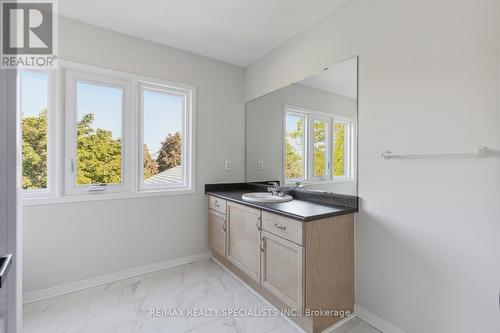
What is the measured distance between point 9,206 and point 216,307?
Result: 1558mm

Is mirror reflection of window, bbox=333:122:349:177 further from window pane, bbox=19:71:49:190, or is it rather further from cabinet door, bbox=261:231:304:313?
window pane, bbox=19:71:49:190

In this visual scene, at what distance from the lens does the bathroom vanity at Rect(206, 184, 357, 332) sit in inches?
62.6

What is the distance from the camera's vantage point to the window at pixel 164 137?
8.41ft

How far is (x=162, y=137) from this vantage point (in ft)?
8.76

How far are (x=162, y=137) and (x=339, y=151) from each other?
1853 millimetres

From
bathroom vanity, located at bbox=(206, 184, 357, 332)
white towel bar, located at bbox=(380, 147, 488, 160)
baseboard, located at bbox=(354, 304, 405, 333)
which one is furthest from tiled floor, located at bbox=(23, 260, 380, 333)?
white towel bar, located at bbox=(380, 147, 488, 160)

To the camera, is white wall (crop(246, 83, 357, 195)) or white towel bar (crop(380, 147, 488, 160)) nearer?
white towel bar (crop(380, 147, 488, 160))

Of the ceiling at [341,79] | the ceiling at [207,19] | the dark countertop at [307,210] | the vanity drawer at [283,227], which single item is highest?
the ceiling at [207,19]

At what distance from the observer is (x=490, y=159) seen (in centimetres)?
124

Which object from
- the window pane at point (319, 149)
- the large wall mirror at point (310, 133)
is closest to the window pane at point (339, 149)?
the large wall mirror at point (310, 133)

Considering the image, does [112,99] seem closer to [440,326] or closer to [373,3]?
[373,3]

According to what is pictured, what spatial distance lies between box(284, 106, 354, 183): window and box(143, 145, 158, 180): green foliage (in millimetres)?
1426

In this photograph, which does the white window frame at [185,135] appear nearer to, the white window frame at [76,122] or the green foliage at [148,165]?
the green foliage at [148,165]

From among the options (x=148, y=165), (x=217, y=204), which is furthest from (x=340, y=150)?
(x=148, y=165)
